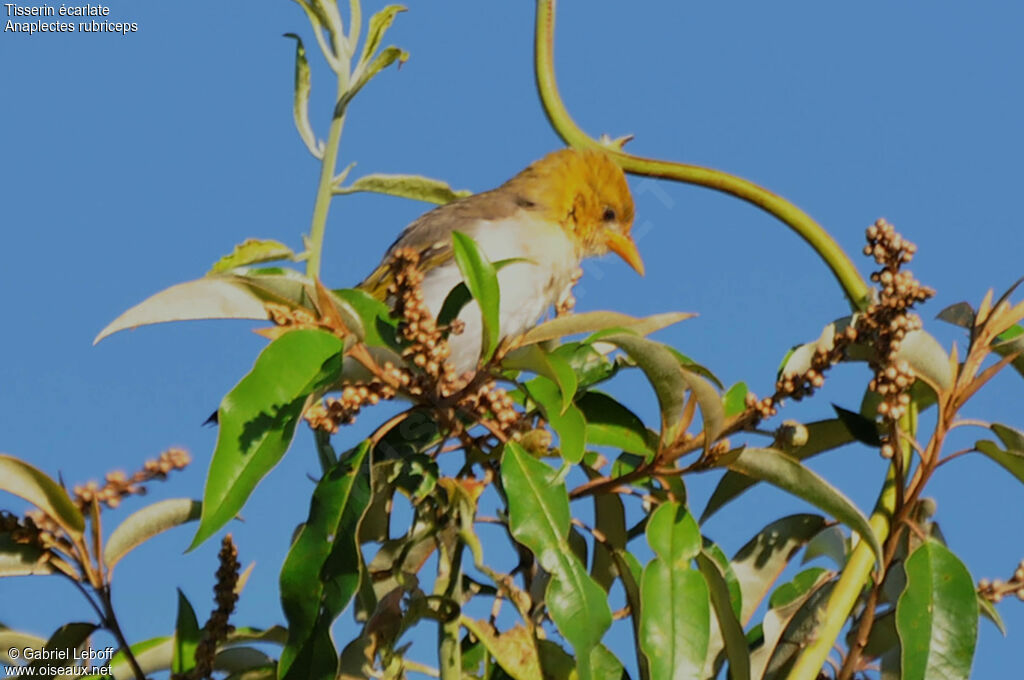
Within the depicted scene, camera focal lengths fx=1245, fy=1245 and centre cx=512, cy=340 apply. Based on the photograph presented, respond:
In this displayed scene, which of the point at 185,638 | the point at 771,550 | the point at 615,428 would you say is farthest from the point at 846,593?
the point at 185,638

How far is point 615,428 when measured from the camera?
99.6 inches

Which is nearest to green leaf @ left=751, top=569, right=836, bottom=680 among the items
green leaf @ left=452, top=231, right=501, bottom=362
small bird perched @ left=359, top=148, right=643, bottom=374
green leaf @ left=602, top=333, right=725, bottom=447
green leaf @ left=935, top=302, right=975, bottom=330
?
green leaf @ left=602, top=333, right=725, bottom=447

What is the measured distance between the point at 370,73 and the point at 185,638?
1462 mm

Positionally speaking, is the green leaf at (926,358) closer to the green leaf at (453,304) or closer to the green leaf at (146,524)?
the green leaf at (453,304)

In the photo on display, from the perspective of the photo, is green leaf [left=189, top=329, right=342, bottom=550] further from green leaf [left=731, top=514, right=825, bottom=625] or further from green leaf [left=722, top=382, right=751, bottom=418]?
green leaf [left=731, top=514, right=825, bottom=625]

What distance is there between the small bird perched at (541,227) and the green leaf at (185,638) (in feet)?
6.87

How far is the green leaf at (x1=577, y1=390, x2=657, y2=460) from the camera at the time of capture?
99.0 inches

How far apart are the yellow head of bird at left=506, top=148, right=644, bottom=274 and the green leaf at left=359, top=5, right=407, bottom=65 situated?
6.11 feet

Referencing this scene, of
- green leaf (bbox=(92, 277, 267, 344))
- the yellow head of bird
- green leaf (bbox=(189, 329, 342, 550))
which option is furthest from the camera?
the yellow head of bird

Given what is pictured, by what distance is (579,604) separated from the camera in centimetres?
212

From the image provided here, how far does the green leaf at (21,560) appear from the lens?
2.39 m

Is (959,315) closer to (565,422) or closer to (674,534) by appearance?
(674,534)

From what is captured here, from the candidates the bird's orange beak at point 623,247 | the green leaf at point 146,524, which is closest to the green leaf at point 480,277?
the green leaf at point 146,524

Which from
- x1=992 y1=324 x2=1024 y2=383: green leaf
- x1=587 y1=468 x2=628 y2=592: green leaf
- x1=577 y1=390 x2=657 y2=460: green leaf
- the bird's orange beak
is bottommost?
x1=587 y1=468 x2=628 y2=592: green leaf
